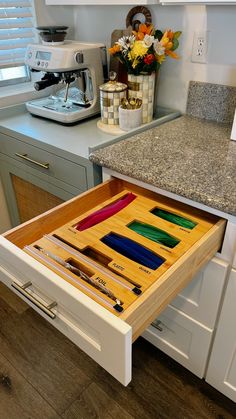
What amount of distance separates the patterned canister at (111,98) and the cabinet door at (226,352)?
805 millimetres

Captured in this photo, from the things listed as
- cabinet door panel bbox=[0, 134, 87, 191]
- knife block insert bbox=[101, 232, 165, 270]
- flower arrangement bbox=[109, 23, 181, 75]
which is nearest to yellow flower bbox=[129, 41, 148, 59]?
flower arrangement bbox=[109, 23, 181, 75]

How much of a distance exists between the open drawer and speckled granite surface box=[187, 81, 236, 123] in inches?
22.0

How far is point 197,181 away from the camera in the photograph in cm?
95

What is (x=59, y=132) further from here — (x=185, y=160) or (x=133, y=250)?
(x=133, y=250)

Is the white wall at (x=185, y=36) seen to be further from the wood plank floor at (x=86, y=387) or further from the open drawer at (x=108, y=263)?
the wood plank floor at (x=86, y=387)

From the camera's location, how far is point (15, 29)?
1726 mm

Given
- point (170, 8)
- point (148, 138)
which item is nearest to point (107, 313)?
point (148, 138)

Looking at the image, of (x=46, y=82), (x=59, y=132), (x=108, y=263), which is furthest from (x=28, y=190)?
(x=108, y=263)

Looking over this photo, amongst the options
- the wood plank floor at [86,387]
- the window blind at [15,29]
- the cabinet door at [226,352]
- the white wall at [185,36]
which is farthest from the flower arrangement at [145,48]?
the wood plank floor at [86,387]

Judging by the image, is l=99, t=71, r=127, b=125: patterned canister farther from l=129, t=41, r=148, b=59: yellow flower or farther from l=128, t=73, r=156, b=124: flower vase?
l=129, t=41, r=148, b=59: yellow flower

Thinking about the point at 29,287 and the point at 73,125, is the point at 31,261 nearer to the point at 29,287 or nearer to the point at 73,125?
the point at 29,287

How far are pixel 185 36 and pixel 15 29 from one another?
3.00ft

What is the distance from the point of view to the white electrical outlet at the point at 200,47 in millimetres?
1314

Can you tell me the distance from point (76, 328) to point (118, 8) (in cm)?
145
